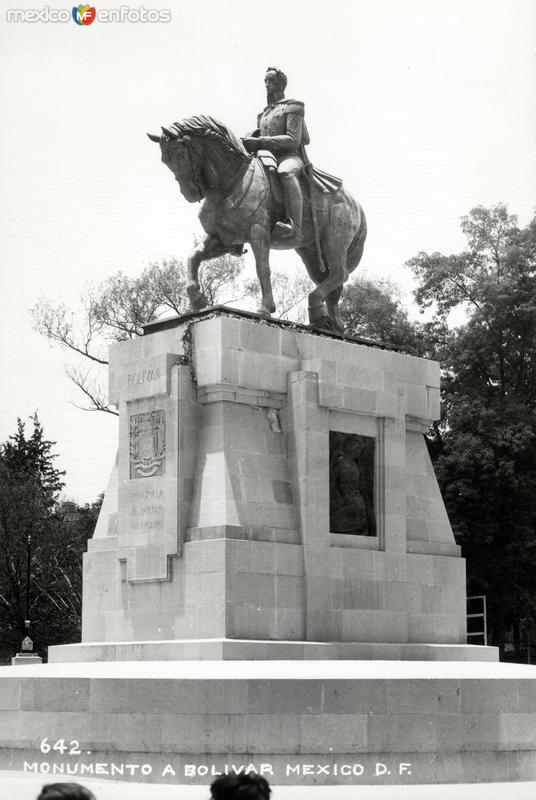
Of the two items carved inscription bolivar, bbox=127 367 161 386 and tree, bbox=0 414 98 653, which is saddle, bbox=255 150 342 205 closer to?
carved inscription bolivar, bbox=127 367 161 386

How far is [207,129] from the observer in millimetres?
19141

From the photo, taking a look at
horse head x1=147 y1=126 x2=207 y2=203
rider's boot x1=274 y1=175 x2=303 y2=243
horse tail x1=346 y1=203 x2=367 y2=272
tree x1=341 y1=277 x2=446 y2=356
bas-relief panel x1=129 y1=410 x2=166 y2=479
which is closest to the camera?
bas-relief panel x1=129 y1=410 x2=166 y2=479

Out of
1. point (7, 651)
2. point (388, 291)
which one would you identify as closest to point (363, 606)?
point (388, 291)

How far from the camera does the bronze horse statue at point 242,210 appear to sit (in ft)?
63.0

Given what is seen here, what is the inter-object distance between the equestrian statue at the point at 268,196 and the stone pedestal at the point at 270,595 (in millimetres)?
1190

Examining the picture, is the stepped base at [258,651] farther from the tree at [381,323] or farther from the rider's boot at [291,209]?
the tree at [381,323]

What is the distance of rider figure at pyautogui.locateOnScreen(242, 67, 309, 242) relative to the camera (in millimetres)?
19906

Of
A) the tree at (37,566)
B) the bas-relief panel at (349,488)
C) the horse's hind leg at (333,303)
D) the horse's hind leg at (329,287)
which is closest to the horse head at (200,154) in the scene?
the horse's hind leg at (329,287)

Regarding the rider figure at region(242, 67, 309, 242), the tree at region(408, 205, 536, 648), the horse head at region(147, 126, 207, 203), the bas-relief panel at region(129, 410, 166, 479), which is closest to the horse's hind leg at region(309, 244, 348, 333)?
the rider figure at region(242, 67, 309, 242)

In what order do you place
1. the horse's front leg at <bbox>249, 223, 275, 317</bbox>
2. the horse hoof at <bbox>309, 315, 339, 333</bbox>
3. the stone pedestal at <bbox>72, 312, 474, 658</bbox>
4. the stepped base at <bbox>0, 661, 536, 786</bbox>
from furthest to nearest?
the horse hoof at <bbox>309, 315, 339, 333</bbox> → the horse's front leg at <bbox>249, 223, 275, 317</bbox> → the stone pedestal at <bbox>72, 312, 474, 658</bbox> → the stepped base at <bbox>0, 661, 536, 786</bbox>

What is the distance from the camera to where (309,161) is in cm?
2069

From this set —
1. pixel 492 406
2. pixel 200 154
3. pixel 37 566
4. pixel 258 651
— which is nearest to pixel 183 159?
pixel 200 154

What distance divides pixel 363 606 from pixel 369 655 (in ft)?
2.46

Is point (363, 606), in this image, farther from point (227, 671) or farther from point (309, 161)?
point (309, 161)
